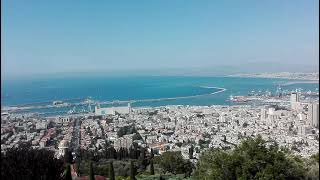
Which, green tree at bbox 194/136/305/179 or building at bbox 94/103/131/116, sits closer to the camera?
green tree at bbox 194/136/305/179

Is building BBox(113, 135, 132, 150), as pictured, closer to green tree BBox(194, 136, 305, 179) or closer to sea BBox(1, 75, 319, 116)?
sea BBox(1, 75, 319, 116)

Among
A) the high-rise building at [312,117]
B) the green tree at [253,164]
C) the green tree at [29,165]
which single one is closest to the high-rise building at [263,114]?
the high-rise building at [312,117]

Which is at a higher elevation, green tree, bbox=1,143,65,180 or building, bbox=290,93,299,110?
green tree, bbox=1,143,65,180

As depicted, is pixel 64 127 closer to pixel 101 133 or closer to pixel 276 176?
pixel 101 133

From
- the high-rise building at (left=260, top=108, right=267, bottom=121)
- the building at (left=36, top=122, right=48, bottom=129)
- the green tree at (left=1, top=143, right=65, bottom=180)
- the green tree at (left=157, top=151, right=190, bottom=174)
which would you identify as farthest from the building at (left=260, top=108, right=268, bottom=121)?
the green tree at (left=1, top=143, right=65, bottom=180)

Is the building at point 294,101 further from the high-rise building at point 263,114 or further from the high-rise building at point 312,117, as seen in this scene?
the high-rise building at point 263,114

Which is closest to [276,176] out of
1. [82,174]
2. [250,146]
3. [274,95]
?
[250,146]

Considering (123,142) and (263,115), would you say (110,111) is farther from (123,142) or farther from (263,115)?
(123,142)
